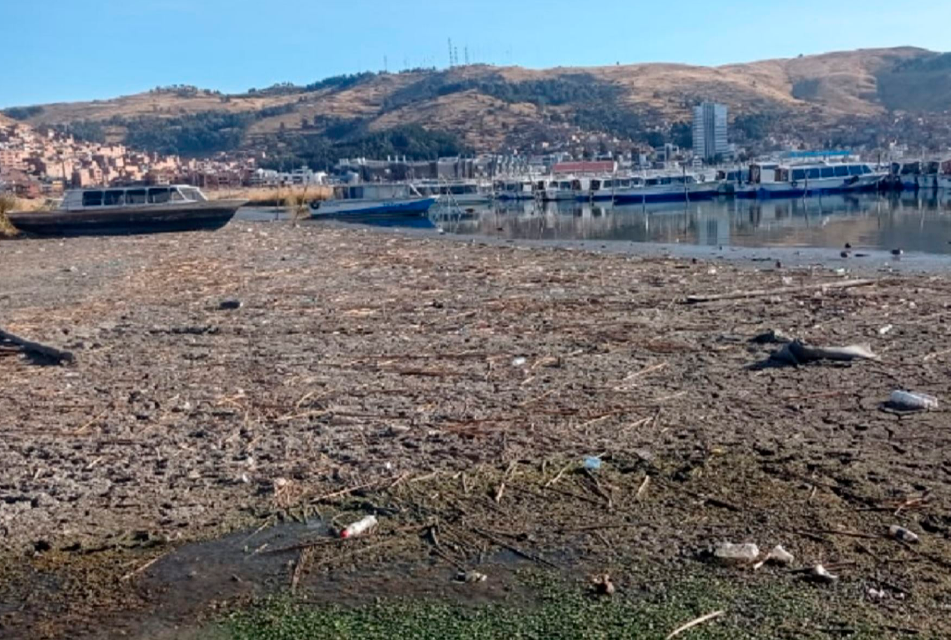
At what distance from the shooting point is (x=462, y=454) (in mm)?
6434

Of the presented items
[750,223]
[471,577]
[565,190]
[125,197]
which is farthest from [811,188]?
[471,577]

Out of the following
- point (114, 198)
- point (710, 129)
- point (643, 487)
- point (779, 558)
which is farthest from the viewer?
point (710, 129)

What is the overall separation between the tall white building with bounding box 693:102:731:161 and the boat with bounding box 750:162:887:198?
68051 millimetres

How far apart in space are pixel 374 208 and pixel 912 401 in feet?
154

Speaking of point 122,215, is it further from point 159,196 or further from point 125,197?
point 159,196

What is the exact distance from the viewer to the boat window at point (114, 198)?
35938 mm

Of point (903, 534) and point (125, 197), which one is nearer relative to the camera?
point (903, 534)

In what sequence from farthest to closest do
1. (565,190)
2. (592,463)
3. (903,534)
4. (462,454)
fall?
1. (565,190)
2. (462,454)
3. (592,463)
4. (903,534)

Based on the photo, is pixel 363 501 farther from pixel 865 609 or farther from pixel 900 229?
pixel 900 229

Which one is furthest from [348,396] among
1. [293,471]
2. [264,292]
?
[264,292]

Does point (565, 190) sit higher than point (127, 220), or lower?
lower

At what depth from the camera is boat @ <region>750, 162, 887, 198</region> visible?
215ft

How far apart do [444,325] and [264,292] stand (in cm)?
475

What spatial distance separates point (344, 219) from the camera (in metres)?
51.2
